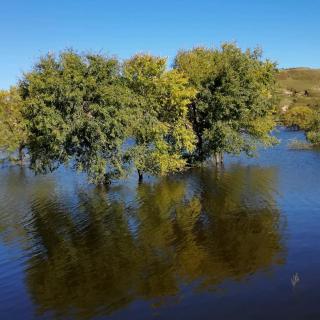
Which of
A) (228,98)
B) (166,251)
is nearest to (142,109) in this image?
(228,98)

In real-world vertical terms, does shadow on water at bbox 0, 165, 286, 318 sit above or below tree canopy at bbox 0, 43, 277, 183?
below

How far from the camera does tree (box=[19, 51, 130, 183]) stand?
46.2 m

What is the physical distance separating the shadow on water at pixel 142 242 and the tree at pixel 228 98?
12.9m

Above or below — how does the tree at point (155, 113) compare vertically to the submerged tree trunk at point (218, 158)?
above

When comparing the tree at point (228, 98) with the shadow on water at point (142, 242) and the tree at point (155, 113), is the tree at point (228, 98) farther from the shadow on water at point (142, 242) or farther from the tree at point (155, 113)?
the shadow on water at point (142, 242)

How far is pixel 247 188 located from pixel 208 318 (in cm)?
3031

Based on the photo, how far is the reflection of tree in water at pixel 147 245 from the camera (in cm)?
2348

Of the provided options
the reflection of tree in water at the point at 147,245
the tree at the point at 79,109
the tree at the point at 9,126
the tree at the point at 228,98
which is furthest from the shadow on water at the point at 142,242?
the tree at the point at 9,126

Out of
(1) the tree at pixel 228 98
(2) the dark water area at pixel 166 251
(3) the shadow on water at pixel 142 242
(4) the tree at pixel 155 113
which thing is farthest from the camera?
(1) the tree at pixel 228 98

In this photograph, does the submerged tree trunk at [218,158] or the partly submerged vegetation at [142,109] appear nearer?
the partly submerged vegetation at [142,109]

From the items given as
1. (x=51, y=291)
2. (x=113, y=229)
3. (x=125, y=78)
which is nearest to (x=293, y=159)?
(x=125, y=78)

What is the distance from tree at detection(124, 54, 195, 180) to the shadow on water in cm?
373

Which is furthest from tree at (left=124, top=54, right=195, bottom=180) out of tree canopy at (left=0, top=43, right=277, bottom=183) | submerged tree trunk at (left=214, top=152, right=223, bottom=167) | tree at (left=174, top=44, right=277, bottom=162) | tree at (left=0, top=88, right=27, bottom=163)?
tree at (left=0, top=88, right=27, bottom=163)

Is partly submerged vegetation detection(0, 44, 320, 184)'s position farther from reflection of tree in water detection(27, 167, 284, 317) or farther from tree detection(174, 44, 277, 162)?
reflection of tree in water detection(27, 167, 284, 317)
